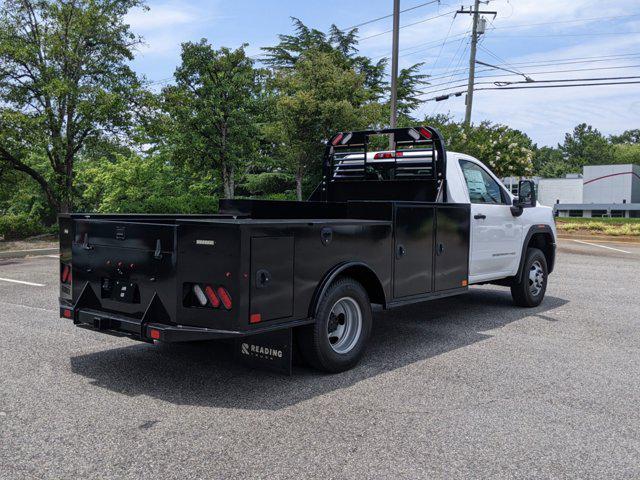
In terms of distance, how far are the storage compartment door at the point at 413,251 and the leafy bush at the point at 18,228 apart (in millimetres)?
17168

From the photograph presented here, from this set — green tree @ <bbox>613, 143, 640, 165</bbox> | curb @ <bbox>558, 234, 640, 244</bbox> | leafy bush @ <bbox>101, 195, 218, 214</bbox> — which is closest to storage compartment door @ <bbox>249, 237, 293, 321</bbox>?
leafy bush @ <bbox>101, 195, 218, 214</bbox>

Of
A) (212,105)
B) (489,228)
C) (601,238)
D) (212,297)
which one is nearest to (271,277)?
(212,297)

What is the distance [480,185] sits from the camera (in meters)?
7.96

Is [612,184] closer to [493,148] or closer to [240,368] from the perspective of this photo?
[493,148]

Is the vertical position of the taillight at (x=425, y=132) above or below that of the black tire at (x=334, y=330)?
above

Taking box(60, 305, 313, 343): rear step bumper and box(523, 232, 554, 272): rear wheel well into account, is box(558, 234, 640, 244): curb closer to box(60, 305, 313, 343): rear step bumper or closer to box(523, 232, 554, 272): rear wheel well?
box(523, 232, 554, 272): rear wheel well

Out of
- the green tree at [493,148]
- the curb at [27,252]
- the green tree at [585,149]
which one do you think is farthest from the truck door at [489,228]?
the green tree at [585,149]

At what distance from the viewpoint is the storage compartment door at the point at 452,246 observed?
6.74m

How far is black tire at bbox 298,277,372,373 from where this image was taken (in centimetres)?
518

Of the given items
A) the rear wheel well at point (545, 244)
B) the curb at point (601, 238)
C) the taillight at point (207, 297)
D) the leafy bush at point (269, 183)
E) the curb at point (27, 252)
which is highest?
the leafy bush at point (269, 183)

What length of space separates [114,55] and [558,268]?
573 inches

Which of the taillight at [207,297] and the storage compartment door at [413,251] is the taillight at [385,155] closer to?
the storage compartment door at [413,251]

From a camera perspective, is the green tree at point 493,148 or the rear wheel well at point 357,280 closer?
the rear wheel well at point 357,280

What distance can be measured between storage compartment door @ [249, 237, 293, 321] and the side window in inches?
142
